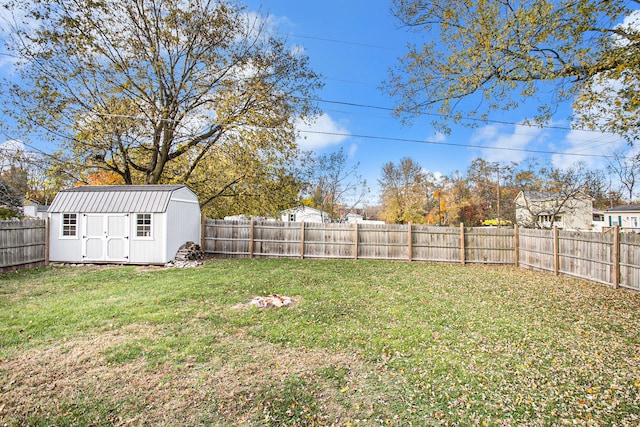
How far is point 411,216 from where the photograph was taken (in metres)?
27.8

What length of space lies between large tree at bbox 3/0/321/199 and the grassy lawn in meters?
6.93

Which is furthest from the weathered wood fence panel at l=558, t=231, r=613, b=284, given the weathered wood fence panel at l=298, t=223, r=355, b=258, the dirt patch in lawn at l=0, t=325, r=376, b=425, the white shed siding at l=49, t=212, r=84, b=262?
the white shed siding at l=49, t=212, r=84, b=262

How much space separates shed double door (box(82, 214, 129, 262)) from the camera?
33.9ft

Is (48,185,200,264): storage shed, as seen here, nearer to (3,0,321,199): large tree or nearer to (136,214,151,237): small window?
(136,214,151,237): small window

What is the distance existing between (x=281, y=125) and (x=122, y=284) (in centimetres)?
835

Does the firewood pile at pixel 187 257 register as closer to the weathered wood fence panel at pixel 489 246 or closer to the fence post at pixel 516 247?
the weathered wood fence panel at pixel 489 246

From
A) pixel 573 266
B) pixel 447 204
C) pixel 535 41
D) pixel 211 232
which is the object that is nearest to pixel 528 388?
pixel 535 41

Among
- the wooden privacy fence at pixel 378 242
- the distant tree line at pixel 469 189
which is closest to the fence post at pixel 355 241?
the wooden privacy fence at pixel 378 242

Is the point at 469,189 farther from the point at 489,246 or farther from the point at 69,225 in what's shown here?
the point at 69,225

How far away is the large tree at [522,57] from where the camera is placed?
5273 mm

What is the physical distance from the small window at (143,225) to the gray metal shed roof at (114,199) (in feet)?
0.84

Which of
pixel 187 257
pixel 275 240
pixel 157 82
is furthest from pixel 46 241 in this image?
pixel 275 240

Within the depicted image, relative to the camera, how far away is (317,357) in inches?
145

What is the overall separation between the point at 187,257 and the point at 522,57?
10.7 meters
